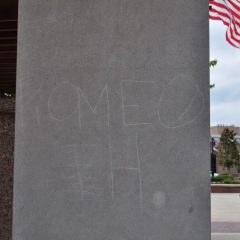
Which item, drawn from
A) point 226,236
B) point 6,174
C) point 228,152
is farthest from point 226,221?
point 228,152

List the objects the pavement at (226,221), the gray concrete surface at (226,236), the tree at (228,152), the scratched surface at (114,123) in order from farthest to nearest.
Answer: the tree at (228,152), the pavement at (226,221), the gray concrete surface at (226,236), the scratched surface at (114,123)

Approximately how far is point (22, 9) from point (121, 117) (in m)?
1.39

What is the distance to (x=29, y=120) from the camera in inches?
175

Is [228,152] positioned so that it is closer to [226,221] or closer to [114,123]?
[226,221]

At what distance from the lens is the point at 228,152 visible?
5847 centimetres

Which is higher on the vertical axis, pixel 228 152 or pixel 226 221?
pixel 228 152

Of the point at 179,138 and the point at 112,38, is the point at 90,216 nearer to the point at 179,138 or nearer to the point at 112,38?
the point at 179,138

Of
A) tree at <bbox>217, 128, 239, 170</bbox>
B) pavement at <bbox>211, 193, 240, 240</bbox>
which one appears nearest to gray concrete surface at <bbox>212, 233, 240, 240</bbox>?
pavement at <bbox>211, 193, 240, 240</bbox>

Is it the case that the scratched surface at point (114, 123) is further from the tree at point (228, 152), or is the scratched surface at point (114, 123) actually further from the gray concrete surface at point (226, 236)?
the tree at point (228, 152)

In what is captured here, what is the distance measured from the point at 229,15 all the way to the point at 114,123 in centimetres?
428

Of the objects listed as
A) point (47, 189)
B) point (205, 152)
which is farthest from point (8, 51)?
point (205, 152)

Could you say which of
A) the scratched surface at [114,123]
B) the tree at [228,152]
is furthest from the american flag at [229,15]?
the tree at [228,152]

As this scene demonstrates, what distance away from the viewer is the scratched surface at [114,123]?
4156 millimetres

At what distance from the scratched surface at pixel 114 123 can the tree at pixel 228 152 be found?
175 feet
